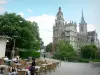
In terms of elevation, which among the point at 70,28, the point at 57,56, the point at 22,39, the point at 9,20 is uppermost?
the point at 70,28

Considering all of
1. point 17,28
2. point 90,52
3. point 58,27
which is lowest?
point 90,52

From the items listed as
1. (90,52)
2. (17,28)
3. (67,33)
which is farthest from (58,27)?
(17,28)

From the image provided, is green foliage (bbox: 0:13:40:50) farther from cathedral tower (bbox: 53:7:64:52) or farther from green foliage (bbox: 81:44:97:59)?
cathedral tower (bbox: 53:7:64:52)

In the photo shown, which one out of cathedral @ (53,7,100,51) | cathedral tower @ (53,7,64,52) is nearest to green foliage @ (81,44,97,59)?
cathedral @ (53,7,100,51)

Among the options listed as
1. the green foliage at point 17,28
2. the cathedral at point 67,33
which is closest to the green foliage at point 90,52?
the cathedral at point 67,33

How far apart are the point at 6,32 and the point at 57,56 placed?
37570 millimetres

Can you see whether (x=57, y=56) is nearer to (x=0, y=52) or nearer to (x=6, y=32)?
(x=6, y=32)

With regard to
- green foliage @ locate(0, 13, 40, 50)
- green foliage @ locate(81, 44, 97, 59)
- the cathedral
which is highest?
the cathedral

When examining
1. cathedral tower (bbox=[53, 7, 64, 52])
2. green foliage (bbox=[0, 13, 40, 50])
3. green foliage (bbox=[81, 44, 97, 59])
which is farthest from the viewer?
cathedral tower (bbox=[53, 7, 64, 52])

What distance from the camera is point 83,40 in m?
113

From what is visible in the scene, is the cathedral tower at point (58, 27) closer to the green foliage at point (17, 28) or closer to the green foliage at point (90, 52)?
the green foliage at point (90, 52)

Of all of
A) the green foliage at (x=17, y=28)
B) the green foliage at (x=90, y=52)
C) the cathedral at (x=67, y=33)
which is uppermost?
the cathedral at (x=67, y=33)

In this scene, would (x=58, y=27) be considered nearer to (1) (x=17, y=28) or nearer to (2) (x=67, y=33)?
(2) (x=67, y=33)

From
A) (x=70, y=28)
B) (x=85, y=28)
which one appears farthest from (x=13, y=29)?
(x=85, y=28)
